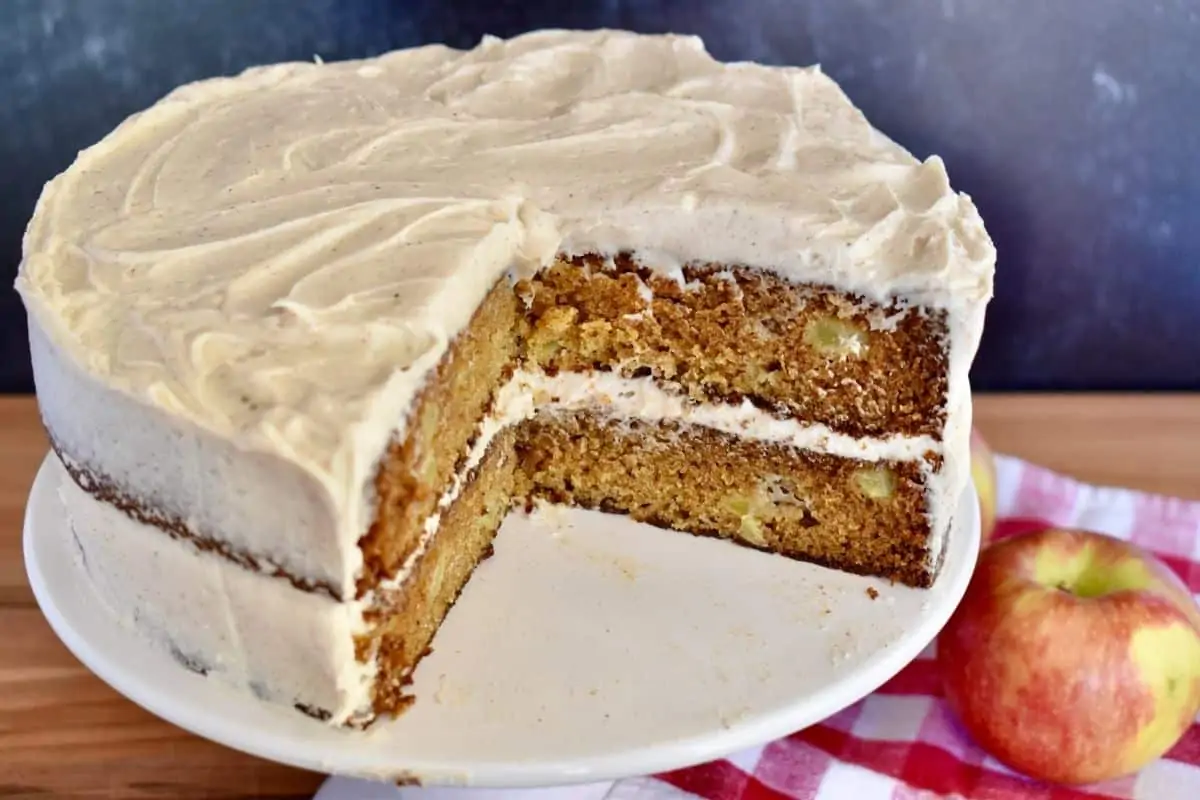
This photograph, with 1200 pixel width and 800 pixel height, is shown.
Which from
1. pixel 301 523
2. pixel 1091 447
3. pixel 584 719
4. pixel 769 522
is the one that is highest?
pixel 301 523

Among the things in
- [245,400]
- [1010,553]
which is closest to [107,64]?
[245,400]

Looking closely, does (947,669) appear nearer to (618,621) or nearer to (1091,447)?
(618,621)

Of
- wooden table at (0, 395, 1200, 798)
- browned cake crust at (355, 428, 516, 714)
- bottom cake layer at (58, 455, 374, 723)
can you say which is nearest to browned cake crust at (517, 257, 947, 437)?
browned cake crust at (355, 428, 516, 714)

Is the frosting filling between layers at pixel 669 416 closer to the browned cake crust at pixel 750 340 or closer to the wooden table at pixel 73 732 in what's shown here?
the browned cake crust at pixel 750 340

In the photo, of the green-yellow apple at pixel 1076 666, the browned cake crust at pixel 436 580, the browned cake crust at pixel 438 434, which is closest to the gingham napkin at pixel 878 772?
the green-yellow apple at pixel 1076 666

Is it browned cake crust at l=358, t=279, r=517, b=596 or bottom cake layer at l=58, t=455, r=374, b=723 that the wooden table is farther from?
browned cake crust at l=358, t=279, r=517, b=596
